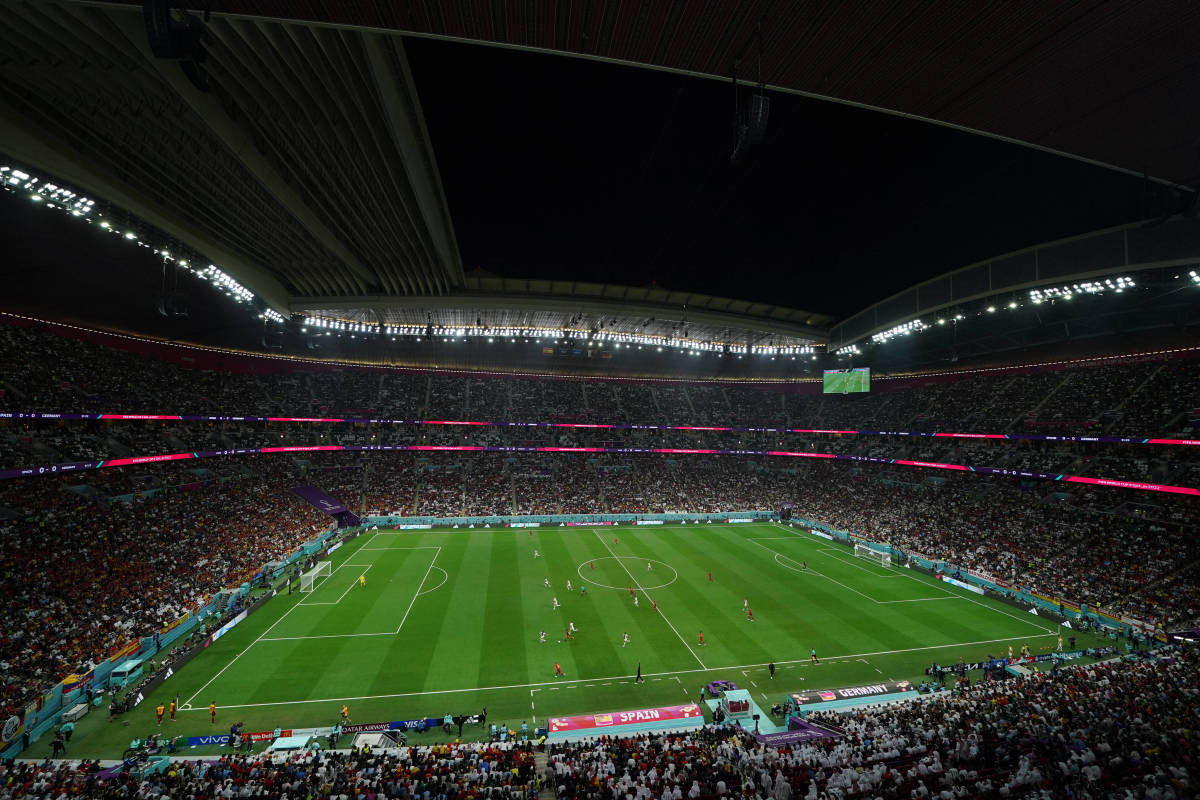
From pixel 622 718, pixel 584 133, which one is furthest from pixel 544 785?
pixel 584 133

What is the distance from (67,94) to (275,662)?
72.4 feet

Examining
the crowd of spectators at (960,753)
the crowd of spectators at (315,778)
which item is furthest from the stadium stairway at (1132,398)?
the crowd of spectators at (315,778)

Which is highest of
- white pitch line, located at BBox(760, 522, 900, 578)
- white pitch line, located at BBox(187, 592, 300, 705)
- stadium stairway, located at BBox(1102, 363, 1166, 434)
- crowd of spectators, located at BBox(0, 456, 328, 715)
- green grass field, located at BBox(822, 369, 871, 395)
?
green grass field, located at BBox(822, 369, 871, 395)

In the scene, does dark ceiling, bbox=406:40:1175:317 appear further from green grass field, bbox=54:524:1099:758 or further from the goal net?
the goal net

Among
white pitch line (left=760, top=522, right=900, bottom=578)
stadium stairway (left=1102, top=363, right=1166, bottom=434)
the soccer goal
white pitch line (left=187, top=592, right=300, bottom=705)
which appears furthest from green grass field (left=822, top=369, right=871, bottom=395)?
white pitch line (left=187, top=592, right=300, bottom=705)

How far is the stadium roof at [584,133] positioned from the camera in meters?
8.49

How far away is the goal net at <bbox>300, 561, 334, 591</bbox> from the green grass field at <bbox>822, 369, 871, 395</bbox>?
53623mm

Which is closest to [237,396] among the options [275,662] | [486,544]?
[486,544]

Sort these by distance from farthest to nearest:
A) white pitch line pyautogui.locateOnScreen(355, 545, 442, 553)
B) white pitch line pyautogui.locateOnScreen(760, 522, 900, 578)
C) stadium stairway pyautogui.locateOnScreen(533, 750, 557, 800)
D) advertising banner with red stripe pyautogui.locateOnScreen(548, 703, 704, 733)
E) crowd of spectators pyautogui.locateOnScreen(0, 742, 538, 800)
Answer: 1. white pitch line pyautogui.locateOnScreen(355, 545, 442, 553)
2. white pitch line pyautogui.locateOnScreen(760, 522, 900, 578)
3. advertising banner with red stripe pyautogui.locateOnScreen(548, 703, 704, 733)
4. stadium stairway pyautogui.locateOnScreen(533, 750, 557, 800)
5. crowd of spectators pyautogui.locateOnScreen(0, 742, 538, 800)

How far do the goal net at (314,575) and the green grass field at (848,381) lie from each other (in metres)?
53.6

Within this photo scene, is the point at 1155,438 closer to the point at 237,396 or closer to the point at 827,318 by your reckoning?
the point at 827,318

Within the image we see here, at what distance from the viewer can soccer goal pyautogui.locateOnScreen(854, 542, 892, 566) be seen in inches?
1478

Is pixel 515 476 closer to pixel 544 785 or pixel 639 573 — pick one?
pixel 639 573

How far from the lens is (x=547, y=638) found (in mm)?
25234
